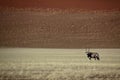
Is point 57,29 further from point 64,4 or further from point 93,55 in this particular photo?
point 93,55

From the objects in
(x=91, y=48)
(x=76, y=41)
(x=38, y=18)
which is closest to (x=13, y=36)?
(x=38, y=18)

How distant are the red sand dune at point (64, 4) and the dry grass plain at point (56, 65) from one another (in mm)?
315

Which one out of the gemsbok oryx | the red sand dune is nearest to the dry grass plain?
the gemsbok oryx

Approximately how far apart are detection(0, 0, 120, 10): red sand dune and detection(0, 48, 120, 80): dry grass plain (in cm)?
31

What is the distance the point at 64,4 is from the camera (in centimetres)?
162

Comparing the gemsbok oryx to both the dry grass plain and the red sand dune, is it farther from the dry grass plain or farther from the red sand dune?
the red sand dune

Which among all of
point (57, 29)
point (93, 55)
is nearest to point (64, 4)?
point (57, 29)

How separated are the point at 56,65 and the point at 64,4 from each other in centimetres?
46

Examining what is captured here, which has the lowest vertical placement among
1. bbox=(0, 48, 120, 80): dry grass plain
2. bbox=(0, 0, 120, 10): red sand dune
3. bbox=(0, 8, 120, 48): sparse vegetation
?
bbox=(0, 48, 120, 80): dry grass plain

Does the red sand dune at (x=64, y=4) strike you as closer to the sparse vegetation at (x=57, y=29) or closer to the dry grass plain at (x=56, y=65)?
the sparse vegetation at (x=57, y=29)

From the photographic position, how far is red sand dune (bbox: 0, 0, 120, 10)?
63.1 inches

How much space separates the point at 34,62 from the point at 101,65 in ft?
1.39

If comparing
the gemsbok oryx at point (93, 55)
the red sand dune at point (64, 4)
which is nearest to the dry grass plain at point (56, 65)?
the gemsbok oryx at point (93, 55)

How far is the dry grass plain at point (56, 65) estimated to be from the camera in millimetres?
1339
